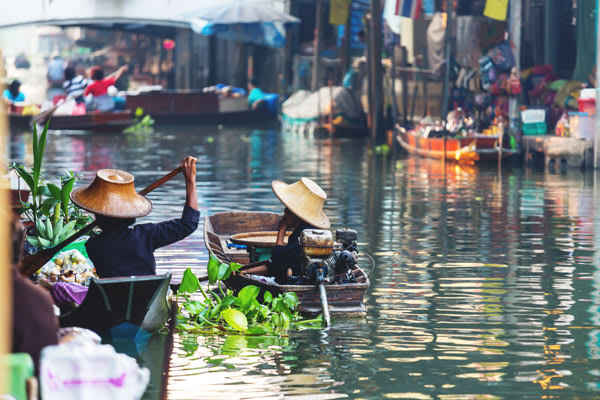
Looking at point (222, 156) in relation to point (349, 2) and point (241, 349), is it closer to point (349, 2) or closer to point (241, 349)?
point (349, 2)

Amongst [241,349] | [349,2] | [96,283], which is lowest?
[241,349]

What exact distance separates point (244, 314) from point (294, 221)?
98cm

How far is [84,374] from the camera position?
437cm

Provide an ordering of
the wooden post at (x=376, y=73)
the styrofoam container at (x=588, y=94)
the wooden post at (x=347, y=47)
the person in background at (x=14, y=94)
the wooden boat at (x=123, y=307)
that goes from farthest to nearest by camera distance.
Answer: the wooden post at (x=347, y=47) → the person in background at (x=14, y=94) → the wooden post at (x=376, y=73) → the styrofoam container at (x=588, y=94) → the wooden boat at (x=123, y=307)

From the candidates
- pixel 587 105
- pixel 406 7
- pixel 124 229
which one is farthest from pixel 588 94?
pixel 124 229

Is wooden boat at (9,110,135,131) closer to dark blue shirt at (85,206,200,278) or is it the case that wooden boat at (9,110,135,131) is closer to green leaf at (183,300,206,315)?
green leaf at (183,300,206,315)

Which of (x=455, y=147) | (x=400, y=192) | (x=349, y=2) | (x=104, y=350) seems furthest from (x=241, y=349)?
(x=349, y=2)

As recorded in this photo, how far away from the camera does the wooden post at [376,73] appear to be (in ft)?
79.7

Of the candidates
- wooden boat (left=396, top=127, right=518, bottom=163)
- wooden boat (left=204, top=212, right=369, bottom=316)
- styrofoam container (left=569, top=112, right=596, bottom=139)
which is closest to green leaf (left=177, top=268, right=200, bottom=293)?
wooden boat (left=204, top=212, right=369, bottom=316)

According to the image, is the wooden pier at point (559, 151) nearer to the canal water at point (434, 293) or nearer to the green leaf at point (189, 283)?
the canal water at point (434, 293)

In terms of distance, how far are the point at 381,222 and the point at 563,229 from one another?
6.86ft

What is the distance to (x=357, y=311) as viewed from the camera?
26.5ft

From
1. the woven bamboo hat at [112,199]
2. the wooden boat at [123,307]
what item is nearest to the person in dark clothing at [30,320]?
the wooden boat at [123,307]

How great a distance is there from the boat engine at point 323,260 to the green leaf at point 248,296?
0.37 metres
